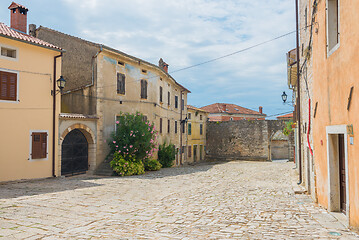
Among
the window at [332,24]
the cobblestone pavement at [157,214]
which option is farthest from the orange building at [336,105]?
the cobblestone pavement at [157,214]

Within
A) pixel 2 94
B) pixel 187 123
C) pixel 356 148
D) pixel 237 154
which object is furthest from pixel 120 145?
pixel 237 154

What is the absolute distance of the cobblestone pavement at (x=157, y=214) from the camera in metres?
5.56

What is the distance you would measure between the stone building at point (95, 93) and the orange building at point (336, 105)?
38.6 ft

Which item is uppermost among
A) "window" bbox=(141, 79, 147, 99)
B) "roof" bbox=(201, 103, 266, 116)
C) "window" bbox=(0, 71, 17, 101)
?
"roof" bbox=(201, 103, 266, 116)

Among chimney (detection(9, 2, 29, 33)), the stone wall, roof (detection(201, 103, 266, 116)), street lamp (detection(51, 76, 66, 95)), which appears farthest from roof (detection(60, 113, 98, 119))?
roof (detection(201, 103, 266, 116))

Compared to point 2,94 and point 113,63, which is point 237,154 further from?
point 2,94

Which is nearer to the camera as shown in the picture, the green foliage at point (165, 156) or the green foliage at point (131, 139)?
the green foliage at point (131, 139)

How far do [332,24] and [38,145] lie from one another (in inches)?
492

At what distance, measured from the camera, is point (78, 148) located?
16031mm

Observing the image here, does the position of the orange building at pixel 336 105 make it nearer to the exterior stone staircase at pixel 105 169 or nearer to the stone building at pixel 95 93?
the exterior stone staircase at pixel 105 169

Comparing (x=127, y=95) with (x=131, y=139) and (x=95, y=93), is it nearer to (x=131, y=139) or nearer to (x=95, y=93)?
(x=95, y=93)

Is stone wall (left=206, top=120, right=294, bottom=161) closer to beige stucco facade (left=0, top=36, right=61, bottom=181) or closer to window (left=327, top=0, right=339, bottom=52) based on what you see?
beige stucco facade (left=0, top=36, right=61, bottom=181)

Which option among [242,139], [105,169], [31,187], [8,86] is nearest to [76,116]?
[105,169]

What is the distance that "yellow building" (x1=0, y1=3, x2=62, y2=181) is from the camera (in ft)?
38.8
